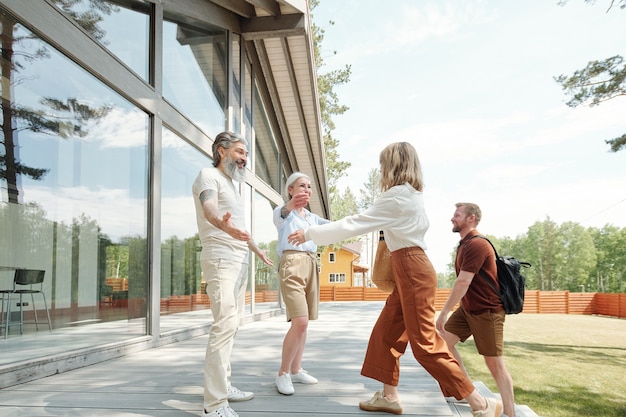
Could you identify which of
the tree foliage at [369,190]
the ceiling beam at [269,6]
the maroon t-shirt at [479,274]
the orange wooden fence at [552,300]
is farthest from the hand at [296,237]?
the tree foliage at [369,190]

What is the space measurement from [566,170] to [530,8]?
44.3m

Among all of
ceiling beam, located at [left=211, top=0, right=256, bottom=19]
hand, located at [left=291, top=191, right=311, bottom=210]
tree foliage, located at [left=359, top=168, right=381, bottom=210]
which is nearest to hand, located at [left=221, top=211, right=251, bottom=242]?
hand, located at [left=291, top=191, right=311, bottom=210]

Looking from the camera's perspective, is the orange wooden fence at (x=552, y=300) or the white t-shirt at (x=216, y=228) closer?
the white t-shirt at (x=216, y=228)

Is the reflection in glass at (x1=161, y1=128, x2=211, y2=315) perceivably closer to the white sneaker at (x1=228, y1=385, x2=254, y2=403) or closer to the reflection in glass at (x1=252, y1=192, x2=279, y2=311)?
the white sneaker at (x1=228, y1=385, x2=254, y2=403)

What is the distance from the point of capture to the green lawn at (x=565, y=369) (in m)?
8.07

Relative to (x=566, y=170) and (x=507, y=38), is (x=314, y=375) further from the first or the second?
(x=566, y=170)

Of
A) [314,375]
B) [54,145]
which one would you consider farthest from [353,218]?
[54,145]

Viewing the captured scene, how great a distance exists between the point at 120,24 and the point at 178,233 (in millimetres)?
2423

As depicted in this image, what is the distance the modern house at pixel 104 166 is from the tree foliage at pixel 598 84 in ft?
24.9

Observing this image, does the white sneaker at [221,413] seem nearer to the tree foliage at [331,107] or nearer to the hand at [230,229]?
the hand at [230,229]

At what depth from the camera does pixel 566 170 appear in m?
97.8

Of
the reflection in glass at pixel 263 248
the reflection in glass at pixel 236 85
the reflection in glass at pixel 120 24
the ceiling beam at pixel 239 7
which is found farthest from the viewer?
the reflection in glass at pixel 263 248

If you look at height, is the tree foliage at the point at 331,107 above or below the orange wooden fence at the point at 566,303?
above

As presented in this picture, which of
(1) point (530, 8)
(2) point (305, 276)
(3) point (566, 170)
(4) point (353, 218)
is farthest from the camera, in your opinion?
(3) point (566, 170)
